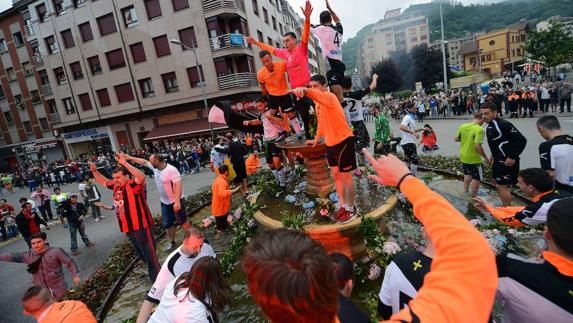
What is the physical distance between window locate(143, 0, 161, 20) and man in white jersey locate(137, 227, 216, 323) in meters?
30.5

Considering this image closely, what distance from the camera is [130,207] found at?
535 centimetres

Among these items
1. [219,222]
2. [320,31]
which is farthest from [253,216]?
[320,31]

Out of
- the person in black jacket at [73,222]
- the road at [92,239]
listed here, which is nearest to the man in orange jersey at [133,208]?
the road at [92,239]

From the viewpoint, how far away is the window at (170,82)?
29500mm

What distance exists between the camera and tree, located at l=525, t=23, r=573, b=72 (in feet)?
106

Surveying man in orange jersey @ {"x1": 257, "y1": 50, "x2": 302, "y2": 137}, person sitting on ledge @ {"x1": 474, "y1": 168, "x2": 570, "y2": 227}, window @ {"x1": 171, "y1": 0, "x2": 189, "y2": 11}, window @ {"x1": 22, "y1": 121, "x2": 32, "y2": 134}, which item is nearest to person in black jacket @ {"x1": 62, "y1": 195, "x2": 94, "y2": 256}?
man in orange jersey @ {"x1": 257, "y1": 50, "x2": 302, "y2": 137}

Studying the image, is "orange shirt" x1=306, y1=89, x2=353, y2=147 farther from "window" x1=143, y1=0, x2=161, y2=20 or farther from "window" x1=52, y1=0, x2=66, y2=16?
"window" x1=52, y1=0, x2=66, y2=16

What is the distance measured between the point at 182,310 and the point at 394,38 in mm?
145665

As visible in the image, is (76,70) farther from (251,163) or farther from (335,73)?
(335,73)

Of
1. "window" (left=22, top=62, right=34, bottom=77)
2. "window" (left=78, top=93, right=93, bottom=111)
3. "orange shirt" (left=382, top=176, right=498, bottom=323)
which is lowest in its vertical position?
"orange shirt" (left=382, top=176, right=498, bottom=323)

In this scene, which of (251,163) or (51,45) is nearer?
(251,163)

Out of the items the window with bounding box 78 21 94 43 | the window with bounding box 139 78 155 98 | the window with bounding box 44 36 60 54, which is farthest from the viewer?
the window with bounding box 44 36 60 54

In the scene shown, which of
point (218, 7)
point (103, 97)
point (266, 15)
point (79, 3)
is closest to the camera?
point (218, 7)

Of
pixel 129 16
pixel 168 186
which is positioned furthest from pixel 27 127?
pixel 168 186
